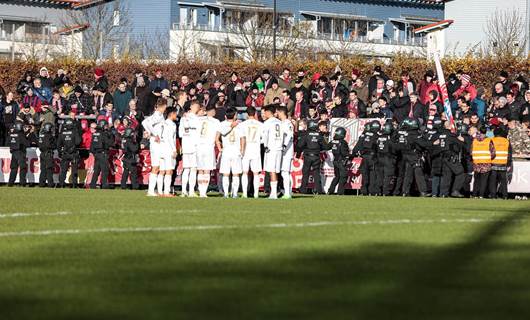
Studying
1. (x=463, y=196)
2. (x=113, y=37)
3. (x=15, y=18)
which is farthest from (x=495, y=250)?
(x=15, y=18)

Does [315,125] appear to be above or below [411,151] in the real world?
above

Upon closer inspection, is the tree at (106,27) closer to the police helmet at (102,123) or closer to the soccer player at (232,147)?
the police helmet at (102,123)

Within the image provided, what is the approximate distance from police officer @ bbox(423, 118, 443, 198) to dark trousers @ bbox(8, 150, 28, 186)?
1091cm

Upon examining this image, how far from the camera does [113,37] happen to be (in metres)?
84.8

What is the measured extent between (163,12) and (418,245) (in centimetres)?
7578

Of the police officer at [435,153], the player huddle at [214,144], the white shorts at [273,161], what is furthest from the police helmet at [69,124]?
the police officer at [435,153]

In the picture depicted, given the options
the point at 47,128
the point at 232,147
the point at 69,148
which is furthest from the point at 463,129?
the point at 47,128

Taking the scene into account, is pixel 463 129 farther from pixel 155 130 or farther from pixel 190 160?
pixel 155 130

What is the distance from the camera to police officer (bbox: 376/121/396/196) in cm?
2988

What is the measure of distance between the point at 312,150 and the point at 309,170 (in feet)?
1.79

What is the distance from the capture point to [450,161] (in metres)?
29.3

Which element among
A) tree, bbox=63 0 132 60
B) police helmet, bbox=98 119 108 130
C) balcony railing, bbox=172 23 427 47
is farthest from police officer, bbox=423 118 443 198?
tree, bbox=63 0 132 60

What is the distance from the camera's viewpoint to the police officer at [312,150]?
30.4 m

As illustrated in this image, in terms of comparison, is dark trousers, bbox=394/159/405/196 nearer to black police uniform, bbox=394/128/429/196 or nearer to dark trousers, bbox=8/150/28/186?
black police uniform, bbox=394/128/429/196
